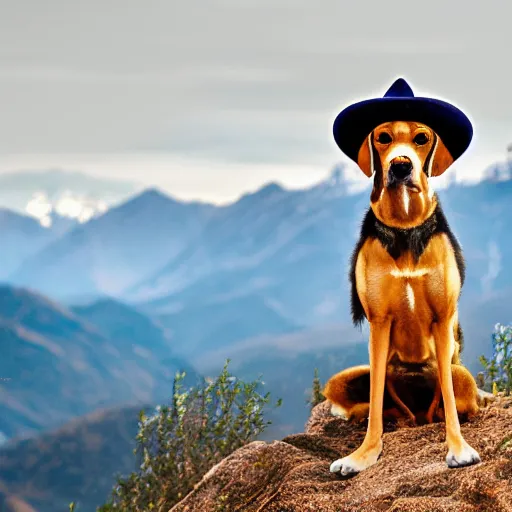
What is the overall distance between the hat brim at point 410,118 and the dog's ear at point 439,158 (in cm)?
2

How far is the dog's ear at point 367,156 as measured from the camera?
15.4 ft

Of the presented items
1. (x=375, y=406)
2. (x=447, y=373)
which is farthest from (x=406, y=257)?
(x=375, y=406)

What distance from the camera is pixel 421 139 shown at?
4621 millimetres

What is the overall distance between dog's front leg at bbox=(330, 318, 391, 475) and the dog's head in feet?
1.88

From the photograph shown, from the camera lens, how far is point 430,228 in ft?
15.5

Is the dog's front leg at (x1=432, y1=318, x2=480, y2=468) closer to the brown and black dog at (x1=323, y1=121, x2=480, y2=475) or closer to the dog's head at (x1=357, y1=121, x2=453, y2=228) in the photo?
the brown and black dog at (x1=323, y1=121, x2=480, y2=475)

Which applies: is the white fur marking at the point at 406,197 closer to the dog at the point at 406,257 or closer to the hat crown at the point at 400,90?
the dog at the point at 406,257

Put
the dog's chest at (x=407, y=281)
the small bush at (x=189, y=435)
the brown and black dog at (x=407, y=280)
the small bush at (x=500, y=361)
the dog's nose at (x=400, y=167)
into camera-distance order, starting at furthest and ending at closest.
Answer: the small bush at (x=189, y=435) < the small bush at (x=500, y=361) < the dog's chest at (x=407, y=281) < the brown and black dog at (x=407, y=280) < the dog's nose at (x=400, y=167)

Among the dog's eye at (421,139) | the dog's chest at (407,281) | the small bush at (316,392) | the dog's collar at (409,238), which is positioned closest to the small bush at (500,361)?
the small bush at (316,392)

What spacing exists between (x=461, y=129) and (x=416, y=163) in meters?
0.37

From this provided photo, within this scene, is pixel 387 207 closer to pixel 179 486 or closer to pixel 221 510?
pixel 221 510

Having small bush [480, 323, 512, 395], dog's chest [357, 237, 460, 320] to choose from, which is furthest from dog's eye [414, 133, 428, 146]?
small bush [480, 323, 512, 395]

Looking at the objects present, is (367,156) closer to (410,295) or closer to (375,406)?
(410,295)

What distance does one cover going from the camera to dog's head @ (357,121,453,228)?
4477 millimetres
